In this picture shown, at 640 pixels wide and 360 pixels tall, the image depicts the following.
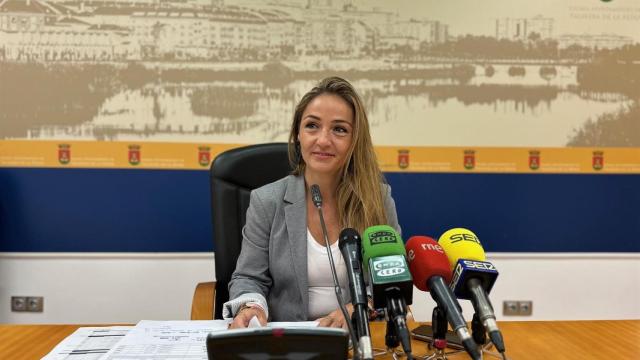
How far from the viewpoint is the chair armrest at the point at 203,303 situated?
61.9 inches

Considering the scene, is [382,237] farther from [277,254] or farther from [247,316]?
[277,254]

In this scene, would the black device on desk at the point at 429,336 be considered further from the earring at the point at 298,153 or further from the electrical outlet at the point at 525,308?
the electrical outlet at the point at 525,308

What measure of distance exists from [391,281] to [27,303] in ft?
8.71

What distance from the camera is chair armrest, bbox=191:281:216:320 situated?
5.16 ft

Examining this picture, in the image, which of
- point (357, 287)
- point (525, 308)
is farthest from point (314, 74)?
point (357, 287)

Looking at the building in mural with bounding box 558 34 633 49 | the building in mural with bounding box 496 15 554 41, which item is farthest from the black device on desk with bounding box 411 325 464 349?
the building in mural with bounding box 558 34 633 49

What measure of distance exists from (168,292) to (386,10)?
2.00 m

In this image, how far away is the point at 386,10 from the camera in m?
2.81

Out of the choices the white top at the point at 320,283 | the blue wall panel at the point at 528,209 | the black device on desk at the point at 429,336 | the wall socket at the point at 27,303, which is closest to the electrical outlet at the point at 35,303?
the wall socket at the point at 27,303

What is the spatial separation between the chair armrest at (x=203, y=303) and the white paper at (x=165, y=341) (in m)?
0.23

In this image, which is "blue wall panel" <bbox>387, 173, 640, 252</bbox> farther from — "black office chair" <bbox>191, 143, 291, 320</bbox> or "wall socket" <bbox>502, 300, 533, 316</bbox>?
"black office chair" <bbox>191, 143, 291, 320</bbox>

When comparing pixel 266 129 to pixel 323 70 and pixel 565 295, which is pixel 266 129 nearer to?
pixel 323 70

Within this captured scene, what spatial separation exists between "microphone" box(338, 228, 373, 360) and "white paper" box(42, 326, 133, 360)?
60 cm

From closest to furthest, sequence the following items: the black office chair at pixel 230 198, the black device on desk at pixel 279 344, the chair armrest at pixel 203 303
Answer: the black device on desk at pixel 279 344 < the chair armrest at pixel 203 303 < the black office chair at pixel 230 198
